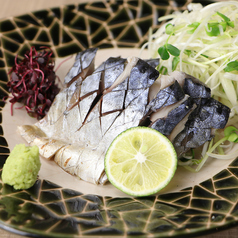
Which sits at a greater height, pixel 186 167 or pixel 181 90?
pixel 181 90

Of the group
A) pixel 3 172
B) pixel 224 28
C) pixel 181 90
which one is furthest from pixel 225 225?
pixel 224 28

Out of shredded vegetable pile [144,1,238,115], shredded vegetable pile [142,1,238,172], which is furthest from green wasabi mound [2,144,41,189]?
shredded vegetable pile [144,1,238,115]

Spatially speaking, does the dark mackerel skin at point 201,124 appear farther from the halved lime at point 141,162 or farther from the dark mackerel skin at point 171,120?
the halved lime at point 141,162

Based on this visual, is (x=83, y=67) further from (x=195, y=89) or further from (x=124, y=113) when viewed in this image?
(x=195, y=89)

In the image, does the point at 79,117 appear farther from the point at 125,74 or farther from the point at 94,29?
the point at 94,29

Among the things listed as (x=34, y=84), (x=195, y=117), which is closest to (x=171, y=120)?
(x=195, y=117)

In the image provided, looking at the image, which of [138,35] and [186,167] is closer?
[186,167]

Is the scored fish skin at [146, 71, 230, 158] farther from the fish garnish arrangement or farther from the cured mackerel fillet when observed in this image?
the cured mackerel fillet
